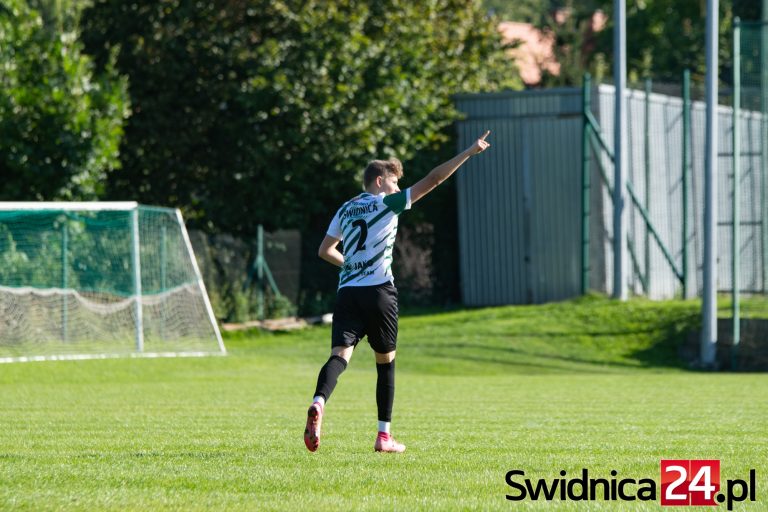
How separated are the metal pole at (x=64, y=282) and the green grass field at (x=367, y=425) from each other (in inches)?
42.0

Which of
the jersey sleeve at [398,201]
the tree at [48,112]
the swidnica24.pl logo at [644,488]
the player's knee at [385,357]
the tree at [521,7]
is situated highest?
the tree at [521,7]

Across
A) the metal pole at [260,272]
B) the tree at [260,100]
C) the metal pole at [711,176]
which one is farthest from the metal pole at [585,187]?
the metal pole at [260,272]

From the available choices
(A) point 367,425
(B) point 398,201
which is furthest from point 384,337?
(A) point 367,425

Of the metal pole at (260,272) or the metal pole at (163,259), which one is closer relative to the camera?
the metal pole at (163,259)

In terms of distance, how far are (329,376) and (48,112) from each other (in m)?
15.9

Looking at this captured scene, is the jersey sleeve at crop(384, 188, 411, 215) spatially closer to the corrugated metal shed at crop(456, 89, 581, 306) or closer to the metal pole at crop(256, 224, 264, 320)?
the metal pole at crop(256, 224, 264, 320)

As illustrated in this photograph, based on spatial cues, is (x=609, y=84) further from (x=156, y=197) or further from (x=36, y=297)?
(x=36, y=297)

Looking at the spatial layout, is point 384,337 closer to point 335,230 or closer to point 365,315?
point 365,315

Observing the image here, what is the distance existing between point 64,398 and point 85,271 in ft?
22.5

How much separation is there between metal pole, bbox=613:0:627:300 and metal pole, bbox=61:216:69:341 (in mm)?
10409

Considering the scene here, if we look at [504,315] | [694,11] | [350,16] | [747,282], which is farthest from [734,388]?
[694,11]

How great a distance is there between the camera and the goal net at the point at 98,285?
20.3m

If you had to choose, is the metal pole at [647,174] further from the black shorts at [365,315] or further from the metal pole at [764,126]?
the black shorts at [365,315]

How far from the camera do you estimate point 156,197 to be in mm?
27922
